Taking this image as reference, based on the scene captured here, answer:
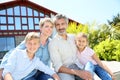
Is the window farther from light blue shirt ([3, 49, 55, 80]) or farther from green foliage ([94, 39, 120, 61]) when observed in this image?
light blue shirt ([3, 49, 55, 80])

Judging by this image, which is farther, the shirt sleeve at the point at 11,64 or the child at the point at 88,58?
the child at the point at 88,58

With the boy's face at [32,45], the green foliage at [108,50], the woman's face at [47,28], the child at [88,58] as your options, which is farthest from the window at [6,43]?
the boy's face at [32,45]

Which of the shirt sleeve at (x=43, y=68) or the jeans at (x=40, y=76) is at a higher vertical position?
the shirt sleeve at (x=43, y=68)

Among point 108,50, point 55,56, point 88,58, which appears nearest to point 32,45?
point 55,56

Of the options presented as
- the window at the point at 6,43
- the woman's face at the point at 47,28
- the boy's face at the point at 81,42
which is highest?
the woman's face at the point at 47,28

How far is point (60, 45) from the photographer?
3396mm

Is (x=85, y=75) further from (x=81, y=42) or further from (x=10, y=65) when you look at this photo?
(x=10, y=65)

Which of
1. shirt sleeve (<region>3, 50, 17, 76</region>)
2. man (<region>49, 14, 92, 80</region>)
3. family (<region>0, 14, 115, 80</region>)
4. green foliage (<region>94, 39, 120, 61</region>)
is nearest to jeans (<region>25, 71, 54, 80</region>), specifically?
family (<region>0, 14, 115, 80</region>)

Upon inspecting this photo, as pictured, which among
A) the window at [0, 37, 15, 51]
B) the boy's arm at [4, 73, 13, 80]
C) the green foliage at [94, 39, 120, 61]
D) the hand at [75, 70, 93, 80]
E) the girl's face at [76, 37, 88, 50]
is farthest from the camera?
the window at [0, 37, 15, 51]

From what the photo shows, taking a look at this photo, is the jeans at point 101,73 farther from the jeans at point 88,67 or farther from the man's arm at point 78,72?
the man's arm at point 78,72

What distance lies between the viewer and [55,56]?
3.31m

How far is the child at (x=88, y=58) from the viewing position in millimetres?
3502

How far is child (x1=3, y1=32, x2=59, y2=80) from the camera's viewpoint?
297 centimetres

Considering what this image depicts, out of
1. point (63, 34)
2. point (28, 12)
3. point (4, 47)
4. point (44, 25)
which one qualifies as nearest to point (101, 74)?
point (63, 34)
